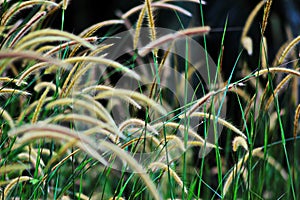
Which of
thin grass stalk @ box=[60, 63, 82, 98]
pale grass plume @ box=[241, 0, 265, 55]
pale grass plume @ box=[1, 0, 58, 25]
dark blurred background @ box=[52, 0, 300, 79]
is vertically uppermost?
pale grass plume @ box=[1, 0, 58, 25]

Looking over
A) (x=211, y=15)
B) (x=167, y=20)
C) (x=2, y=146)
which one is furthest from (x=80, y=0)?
(x=2, y=146)

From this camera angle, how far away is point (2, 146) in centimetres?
141

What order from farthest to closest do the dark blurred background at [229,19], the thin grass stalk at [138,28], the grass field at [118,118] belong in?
1. the dark blurred background at [229,19]
2. the thin grass stalk at [138,28]
3. the grass field at [118,118]

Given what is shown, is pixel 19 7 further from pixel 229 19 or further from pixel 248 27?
pixel 229 19

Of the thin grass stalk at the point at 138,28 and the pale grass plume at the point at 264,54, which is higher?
the thin grass stalk at the point at 138,28

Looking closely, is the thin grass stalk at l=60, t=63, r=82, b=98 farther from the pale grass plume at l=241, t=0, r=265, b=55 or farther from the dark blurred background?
the dark blurred background

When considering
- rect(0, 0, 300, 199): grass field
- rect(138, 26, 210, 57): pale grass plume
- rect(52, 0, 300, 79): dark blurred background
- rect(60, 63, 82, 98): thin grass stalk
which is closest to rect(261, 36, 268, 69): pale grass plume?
rect(0, 0, 300, 199): grass field

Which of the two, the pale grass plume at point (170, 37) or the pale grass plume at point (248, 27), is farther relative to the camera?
the pale grass plume at point (248, 27)

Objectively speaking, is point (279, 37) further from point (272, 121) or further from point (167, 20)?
point (272, 121)

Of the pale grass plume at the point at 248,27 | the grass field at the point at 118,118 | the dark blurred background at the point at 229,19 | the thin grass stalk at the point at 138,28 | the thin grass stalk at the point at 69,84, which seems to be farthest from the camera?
the dark blurred background at the point at 229,19

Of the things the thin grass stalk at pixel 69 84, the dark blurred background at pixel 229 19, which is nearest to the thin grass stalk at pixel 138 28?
the thin grass stalk at pixel 69 84

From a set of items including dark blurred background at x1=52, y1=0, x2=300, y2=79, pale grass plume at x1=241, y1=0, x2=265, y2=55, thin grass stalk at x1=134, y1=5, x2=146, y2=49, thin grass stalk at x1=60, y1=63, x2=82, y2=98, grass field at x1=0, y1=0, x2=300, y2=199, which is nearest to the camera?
grass field at x1=0, y1=0, x2=300, y2=199

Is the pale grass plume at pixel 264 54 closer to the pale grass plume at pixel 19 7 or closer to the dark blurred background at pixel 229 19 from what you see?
the pale grass plume at pixel 19 7

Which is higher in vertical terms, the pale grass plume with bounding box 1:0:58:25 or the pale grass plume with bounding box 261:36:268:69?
the pale grass plume with bounding box 1:0:58:25
